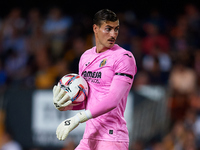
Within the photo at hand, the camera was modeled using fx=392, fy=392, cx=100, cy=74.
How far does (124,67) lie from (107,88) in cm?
29

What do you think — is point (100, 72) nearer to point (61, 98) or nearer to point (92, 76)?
point (92, 76)

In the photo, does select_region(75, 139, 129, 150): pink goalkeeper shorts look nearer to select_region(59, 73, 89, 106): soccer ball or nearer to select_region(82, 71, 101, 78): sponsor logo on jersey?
select_region(59, 73, 89, 106): soccer ball

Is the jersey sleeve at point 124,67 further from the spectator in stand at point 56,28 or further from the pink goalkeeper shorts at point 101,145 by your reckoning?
the spectator in stand at point 56,28

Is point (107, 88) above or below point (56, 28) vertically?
below

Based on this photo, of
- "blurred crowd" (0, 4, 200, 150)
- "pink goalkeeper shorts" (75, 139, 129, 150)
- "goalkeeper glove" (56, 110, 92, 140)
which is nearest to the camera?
"goalkeeper glove" (56, 110, 92, 140)

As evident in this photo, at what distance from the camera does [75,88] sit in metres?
3.82

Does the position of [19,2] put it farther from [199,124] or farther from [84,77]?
[84,77]

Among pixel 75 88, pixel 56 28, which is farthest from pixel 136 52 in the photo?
pixel 75 88

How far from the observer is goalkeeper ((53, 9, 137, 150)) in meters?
3.68

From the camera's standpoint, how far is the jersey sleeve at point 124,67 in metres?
3.69

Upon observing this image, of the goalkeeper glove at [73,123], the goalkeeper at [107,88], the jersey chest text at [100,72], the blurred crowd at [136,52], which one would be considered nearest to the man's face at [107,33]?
the goalkeeper at [107,88]

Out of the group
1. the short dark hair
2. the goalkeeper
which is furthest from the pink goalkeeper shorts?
the short dark hair

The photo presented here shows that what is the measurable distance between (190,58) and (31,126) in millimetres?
3899

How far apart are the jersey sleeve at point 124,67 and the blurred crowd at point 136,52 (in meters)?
4.34
